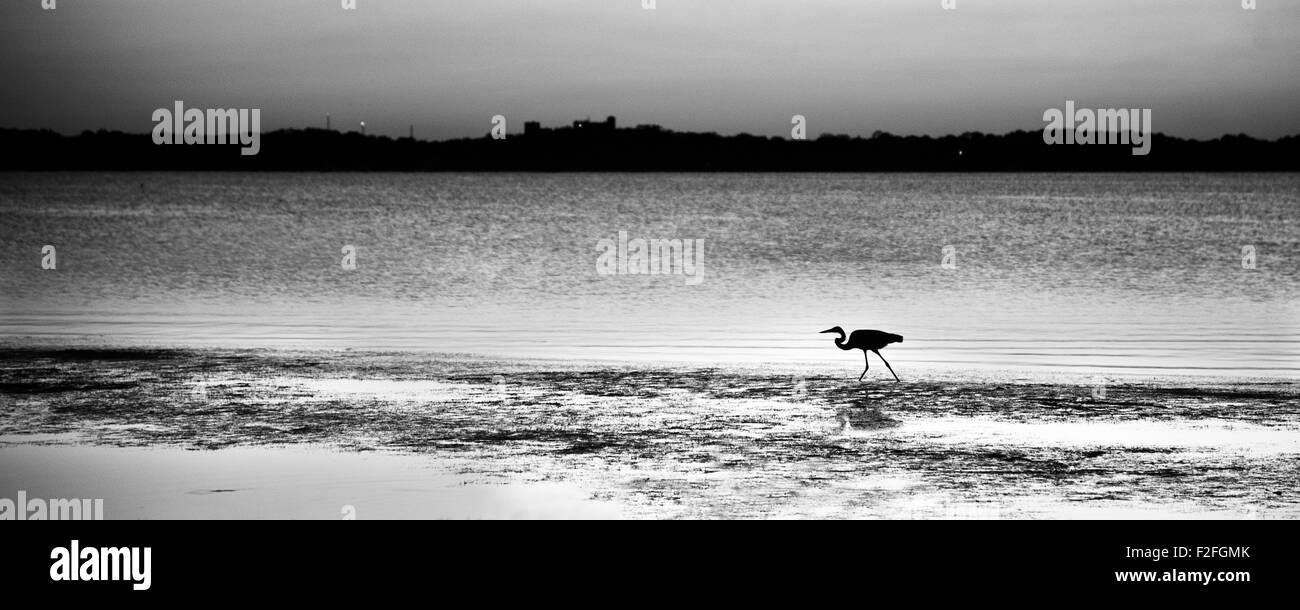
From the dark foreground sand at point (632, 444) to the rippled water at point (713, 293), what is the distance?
242 cm

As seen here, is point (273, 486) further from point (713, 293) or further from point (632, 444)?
point (713, 293)

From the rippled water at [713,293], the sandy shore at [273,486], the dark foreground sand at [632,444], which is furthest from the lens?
the rippled water at [713,293]

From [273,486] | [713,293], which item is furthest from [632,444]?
[713,293]

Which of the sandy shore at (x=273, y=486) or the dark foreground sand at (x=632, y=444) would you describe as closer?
the sandy shore at (x=273, y=486)

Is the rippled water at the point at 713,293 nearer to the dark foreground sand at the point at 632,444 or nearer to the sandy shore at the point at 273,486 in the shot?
the dark foreground sand at the point at 632,444

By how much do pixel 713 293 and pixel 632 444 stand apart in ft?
56.1

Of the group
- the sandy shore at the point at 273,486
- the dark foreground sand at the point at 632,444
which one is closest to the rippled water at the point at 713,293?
the dark foreground sand at the point at 632,444

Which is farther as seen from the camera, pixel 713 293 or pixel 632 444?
pixel 713 293

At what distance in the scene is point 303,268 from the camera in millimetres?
36594

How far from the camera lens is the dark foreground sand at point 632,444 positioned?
29.1ft

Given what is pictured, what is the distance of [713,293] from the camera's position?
27.7 m

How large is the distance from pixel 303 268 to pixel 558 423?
2648 centimetres

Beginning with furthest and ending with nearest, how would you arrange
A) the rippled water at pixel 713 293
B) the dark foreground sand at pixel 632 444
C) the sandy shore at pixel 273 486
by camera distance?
the rippled water at pixel 713 293
the dark foreground sand at pixel 632 444
the sandy shore at pixel 273 486

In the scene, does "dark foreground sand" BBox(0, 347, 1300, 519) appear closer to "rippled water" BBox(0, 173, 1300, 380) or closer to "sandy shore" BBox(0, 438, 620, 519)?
"sandy shore" BBox(0, 438, 620, 519)
